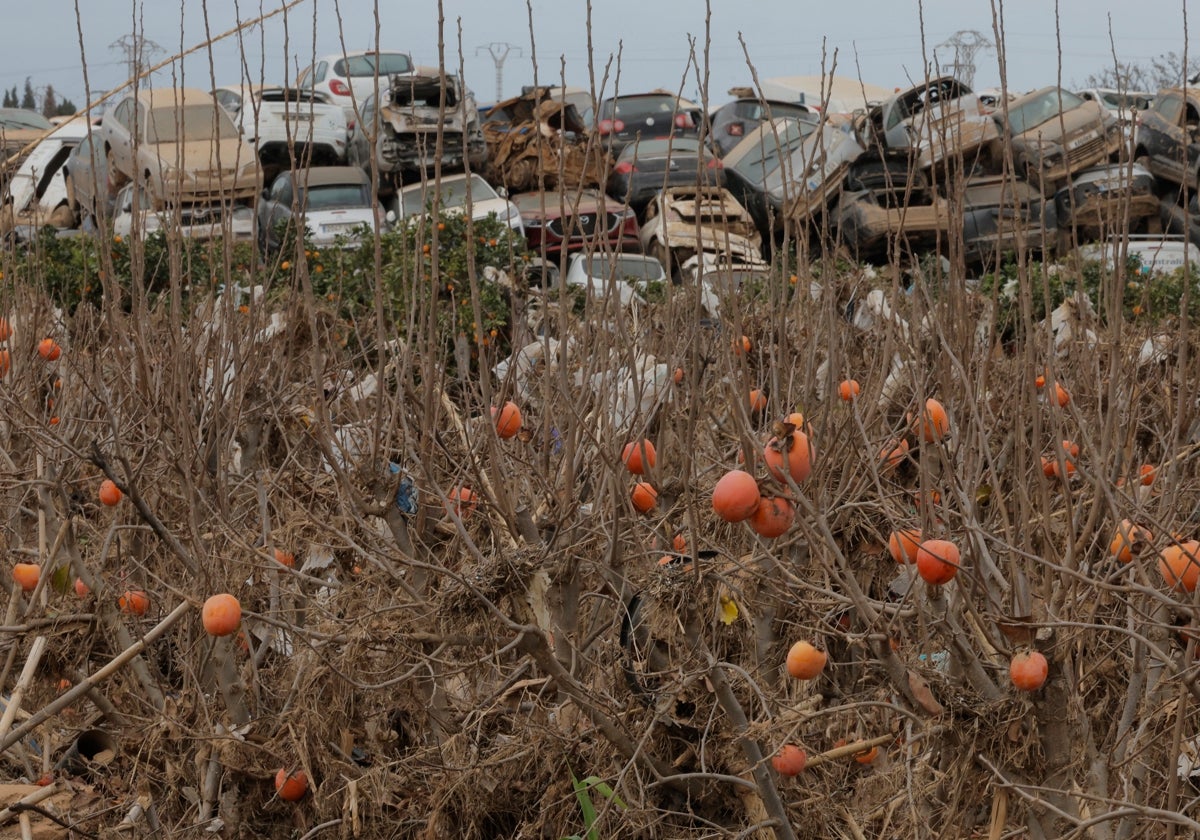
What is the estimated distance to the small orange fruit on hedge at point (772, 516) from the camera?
2.68 metres

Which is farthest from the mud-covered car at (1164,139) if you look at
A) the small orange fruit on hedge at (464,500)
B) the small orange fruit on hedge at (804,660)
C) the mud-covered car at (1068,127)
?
the small orange fruit on hedge at (804,660)

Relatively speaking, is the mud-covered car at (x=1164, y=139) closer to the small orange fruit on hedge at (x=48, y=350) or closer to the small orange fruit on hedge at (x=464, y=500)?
the small orange fruit on hedge at (x=48, y=350)

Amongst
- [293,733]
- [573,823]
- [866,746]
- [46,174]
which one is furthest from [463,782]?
[46,174]

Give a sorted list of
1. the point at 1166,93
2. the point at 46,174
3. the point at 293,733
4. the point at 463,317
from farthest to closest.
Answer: the point at 46,174
the point at 1166,93
the point at 463,317
the point at 293,733

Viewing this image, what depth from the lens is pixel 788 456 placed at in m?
2.64

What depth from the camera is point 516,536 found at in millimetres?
4035

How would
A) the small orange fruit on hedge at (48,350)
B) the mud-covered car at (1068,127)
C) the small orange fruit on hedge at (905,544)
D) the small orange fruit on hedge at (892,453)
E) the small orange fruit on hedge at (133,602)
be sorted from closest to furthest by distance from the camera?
the small orange fruit on hedge at (905,544) < the small orange fruit on hedge at (892,453) < the small orange fruit on hedge at (133,602) < the small orange fruit on hedge at (48,350) < the mud-covered car at (1068,127)

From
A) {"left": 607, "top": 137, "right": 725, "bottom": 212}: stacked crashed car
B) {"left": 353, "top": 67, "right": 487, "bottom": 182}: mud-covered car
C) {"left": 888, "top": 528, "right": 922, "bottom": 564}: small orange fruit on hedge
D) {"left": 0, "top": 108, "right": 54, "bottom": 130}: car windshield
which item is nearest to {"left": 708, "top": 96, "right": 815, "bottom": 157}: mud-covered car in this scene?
{"left": 607, "top": 137, "right": 725, "bottom": 212}: stacked crashed car

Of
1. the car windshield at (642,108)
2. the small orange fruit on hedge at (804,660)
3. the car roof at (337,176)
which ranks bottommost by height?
the small orange fruit on hedge at (804,660)

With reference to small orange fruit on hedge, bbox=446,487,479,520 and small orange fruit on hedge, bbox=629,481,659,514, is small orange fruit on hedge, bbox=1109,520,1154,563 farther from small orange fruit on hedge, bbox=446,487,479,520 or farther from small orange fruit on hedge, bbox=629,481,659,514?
small orange fruit on hedge, bbox=446,487,479,520

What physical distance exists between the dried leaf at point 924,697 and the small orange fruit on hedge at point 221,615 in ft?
6.59

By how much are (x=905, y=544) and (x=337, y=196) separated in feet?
52.9

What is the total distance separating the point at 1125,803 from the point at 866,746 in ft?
4.50

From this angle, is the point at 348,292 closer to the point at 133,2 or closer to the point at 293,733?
the point at 133,2
